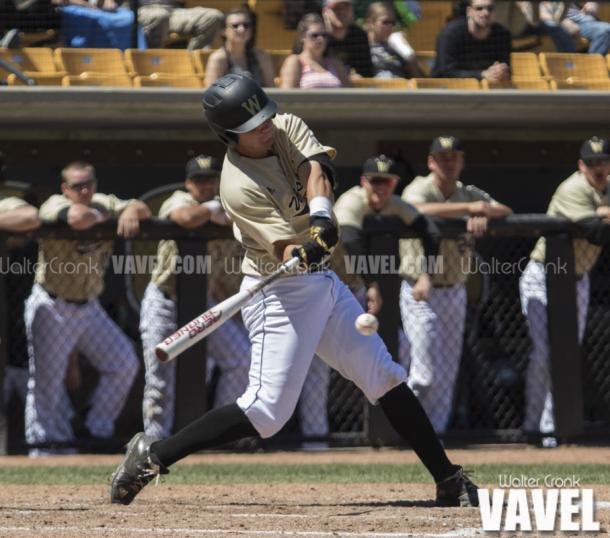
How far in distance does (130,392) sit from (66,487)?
8.45ft

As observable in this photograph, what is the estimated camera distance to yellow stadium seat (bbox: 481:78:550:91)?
10727mm

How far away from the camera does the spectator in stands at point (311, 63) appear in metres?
10.1

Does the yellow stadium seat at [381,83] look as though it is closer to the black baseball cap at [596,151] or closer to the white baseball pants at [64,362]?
the black baseball cap at [596,151]

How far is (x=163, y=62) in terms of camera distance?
34.5ft

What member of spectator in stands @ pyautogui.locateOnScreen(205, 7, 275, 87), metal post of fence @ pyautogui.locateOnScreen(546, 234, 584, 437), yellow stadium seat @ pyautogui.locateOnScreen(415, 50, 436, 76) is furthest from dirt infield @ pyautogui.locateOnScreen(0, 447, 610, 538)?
yellow stadium seat @ pyautogui.locateOnScreen(415, 50, 436, 76)

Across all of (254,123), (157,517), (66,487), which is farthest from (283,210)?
(66,487)

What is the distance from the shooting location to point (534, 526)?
4.47m

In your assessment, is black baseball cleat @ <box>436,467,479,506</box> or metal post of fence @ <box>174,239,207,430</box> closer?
black baseball cleat @ <box>436,467,479,506</box>

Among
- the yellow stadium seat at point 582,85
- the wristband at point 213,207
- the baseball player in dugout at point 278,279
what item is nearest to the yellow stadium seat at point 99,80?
the wristband at point 213,207

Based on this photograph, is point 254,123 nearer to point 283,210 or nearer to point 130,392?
point 283,210

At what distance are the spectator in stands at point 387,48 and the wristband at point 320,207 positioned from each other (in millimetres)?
6385

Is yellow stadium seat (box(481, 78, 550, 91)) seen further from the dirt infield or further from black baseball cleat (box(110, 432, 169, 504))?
black baseball cleat (box(110, 432, 169, 504))

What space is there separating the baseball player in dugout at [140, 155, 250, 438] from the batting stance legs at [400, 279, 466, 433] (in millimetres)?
1063

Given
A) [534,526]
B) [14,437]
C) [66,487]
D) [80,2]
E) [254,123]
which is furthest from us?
[80,2]
